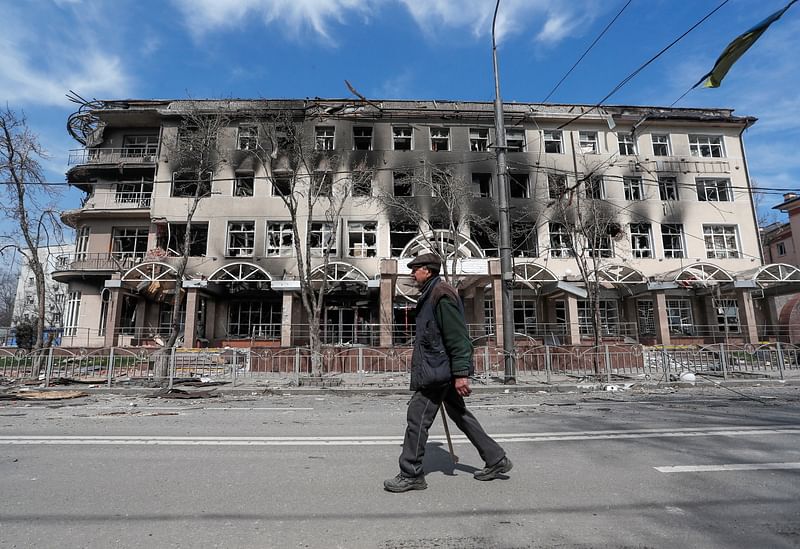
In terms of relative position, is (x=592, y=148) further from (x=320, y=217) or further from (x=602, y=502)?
(x=602, y=502)

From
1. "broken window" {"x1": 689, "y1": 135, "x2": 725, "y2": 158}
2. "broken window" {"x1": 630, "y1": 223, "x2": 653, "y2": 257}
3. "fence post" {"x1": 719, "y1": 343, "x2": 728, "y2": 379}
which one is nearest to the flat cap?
"fence post" {"x1": 719, "y1": 343, "x2": 728, "y2": 379}

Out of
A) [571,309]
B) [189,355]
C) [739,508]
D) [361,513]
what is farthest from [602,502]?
[571,309]

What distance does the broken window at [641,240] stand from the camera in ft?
89.1

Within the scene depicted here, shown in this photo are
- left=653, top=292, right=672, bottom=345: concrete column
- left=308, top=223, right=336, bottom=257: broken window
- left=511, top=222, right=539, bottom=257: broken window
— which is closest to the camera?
left=653, top=292, right=672, bottom=345: concrete column

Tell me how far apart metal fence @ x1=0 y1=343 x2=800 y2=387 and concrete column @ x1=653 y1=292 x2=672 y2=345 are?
718 cm

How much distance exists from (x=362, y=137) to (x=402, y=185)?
396 cm

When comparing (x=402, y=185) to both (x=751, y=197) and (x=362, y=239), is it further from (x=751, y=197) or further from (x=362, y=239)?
(x=751, y=197)

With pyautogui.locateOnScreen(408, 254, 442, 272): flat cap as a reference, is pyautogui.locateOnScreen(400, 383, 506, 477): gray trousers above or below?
below

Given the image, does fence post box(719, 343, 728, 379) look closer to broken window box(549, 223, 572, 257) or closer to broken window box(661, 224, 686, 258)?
broken window box(549, 223, 572, 257)

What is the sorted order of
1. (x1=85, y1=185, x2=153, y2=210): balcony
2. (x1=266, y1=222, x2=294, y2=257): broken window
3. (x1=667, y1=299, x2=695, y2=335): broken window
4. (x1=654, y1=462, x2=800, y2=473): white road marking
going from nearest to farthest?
(x1=654, y1=462, x2=800, y2=473): white road marking, (x1=266, y1=222, x2=294, y2=257): broken window, (x1=667, y1=299, x2=695, y2=335): broken window, (x1=85, y1=185, x2=153, y2=210): balcony

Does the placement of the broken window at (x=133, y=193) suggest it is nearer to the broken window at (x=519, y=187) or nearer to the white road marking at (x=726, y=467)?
the broken window at (x=519, y=187)

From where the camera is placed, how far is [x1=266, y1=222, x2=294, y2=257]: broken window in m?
25.8

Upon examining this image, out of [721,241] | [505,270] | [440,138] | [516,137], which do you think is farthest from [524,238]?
[505,270]

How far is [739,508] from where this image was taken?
331 cm
